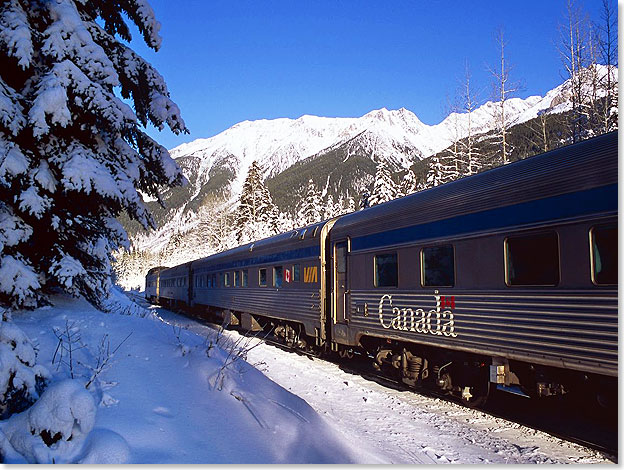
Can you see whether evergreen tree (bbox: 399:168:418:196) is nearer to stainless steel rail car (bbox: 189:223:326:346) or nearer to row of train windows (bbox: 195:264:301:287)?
row of train windows (bbox: 195:264:301:287)

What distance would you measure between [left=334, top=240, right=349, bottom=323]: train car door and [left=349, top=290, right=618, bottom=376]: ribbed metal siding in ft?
8.75

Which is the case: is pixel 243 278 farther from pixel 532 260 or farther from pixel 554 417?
pixel 532 260

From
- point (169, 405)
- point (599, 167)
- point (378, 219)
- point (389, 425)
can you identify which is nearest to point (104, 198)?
point (169, 405)

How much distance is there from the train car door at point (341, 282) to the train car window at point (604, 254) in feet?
19.0

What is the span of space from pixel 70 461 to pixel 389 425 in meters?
4.43

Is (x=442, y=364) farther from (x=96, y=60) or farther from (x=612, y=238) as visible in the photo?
(x=96, y=60)

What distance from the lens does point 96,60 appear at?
7.59 meters

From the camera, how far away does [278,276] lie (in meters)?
14.3

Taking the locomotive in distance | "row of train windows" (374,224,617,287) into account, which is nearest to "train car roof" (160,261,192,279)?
the locomotive in distance

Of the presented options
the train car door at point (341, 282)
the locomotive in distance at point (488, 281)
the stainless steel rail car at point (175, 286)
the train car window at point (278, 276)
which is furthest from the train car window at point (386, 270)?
the stainless steel rail car at point (175, 286)

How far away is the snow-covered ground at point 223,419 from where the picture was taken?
13.1ft

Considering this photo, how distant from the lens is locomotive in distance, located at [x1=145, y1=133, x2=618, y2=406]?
208 inches

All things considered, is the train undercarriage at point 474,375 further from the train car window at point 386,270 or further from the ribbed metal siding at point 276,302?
the train car window at point 386,270

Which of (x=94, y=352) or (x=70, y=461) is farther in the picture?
(x=94, y=352)
